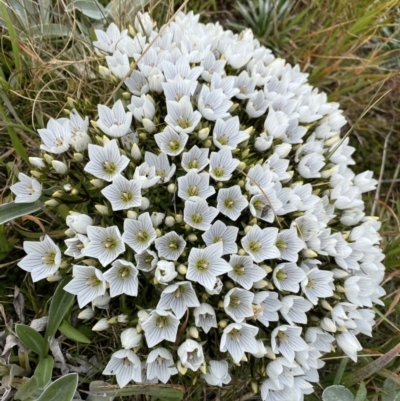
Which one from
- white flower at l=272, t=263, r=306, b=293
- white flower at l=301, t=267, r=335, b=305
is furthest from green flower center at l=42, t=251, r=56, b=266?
white flower at l=301, t=267, r=335, b=305

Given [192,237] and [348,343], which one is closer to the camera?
[192,237]

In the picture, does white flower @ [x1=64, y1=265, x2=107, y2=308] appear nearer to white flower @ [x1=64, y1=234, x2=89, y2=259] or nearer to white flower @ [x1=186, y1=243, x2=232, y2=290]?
white flower @ [x1=64, y1=234, x2=89, y2=259]

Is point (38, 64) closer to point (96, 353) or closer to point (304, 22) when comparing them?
point (96, 353)

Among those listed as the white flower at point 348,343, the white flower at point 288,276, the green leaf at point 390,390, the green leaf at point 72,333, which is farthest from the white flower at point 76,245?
the green leaf at point 390,390

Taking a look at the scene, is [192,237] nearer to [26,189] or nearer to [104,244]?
[104,244]

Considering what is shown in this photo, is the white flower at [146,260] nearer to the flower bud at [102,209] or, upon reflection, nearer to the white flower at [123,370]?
the flower bud at [102,209]

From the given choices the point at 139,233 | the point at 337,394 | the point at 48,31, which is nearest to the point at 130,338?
the point at 139,233

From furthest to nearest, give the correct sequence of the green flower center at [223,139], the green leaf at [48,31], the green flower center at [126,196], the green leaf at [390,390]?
the green leaf at [48,31] < the green leaf at [390,390] < the green flower center at [223,139] < the green flower center at [126,196]

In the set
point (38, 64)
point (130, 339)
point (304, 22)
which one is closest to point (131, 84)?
point (38, 64)
